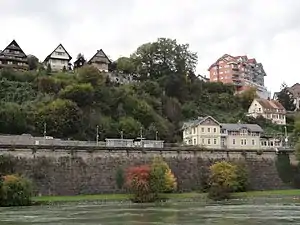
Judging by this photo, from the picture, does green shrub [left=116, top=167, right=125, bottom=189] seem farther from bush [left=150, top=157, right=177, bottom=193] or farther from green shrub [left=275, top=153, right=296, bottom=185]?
green shrub [left=275, top=153, right=296, bottom=185]

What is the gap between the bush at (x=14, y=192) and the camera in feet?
172

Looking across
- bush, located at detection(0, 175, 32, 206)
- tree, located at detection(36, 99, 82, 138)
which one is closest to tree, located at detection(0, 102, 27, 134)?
tree, located at detection(36, 99, 82, 138)

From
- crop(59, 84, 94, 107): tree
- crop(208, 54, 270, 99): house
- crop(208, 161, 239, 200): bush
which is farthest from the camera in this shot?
crop(208, 54, 270, 99): house

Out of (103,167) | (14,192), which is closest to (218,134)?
(103,167)

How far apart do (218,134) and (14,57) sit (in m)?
45.2

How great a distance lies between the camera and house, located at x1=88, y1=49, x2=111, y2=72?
11925 cm

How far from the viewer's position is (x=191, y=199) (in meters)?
61.0

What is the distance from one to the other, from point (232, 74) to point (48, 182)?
100620mm

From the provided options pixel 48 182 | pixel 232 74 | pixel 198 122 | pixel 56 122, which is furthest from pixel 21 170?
pixel 232 74

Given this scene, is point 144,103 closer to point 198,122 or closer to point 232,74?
point 198,122

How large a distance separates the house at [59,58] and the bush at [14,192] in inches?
2566

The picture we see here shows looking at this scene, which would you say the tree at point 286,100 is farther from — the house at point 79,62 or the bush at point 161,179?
the bush at point 161,179

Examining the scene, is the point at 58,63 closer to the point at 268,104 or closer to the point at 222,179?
the point at 268,104

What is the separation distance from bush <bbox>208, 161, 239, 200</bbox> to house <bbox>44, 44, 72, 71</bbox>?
5792cm
